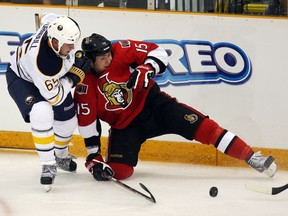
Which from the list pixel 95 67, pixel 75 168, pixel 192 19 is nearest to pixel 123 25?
pixel 192 19

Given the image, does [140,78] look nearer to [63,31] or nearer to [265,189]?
[63,31]

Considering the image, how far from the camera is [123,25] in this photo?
169 inches

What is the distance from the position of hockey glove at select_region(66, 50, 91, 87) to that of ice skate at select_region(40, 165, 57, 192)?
1.46 feet

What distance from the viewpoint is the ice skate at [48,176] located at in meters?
3.39

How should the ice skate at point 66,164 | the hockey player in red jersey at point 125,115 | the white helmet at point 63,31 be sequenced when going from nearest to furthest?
the white helmet at point 63,31 → the hockey player in red jersey at point 125,115 → the ice skate at point 66,164

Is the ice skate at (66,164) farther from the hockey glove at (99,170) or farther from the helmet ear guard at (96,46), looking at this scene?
the helmet ear guard at (96,46)

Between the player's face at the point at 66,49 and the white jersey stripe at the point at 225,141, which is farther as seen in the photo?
the white jersey stripe at the point at 225,141

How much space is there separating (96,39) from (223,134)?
33.8 inches

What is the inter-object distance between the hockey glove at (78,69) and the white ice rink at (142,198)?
0.57m

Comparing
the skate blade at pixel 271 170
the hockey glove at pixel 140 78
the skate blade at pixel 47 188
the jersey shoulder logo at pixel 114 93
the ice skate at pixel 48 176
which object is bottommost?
the skate blade at pixel 271 170

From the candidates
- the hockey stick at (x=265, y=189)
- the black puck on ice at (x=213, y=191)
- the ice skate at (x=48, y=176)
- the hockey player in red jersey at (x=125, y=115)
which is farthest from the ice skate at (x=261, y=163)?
the ice skate at (x=48, y=176)

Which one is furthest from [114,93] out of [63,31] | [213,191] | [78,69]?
[213,191]

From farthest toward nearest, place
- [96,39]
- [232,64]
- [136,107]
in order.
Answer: [232,64] < [136,107] < [96,39]

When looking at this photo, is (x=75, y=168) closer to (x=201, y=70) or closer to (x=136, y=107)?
(x=136, y=107)
